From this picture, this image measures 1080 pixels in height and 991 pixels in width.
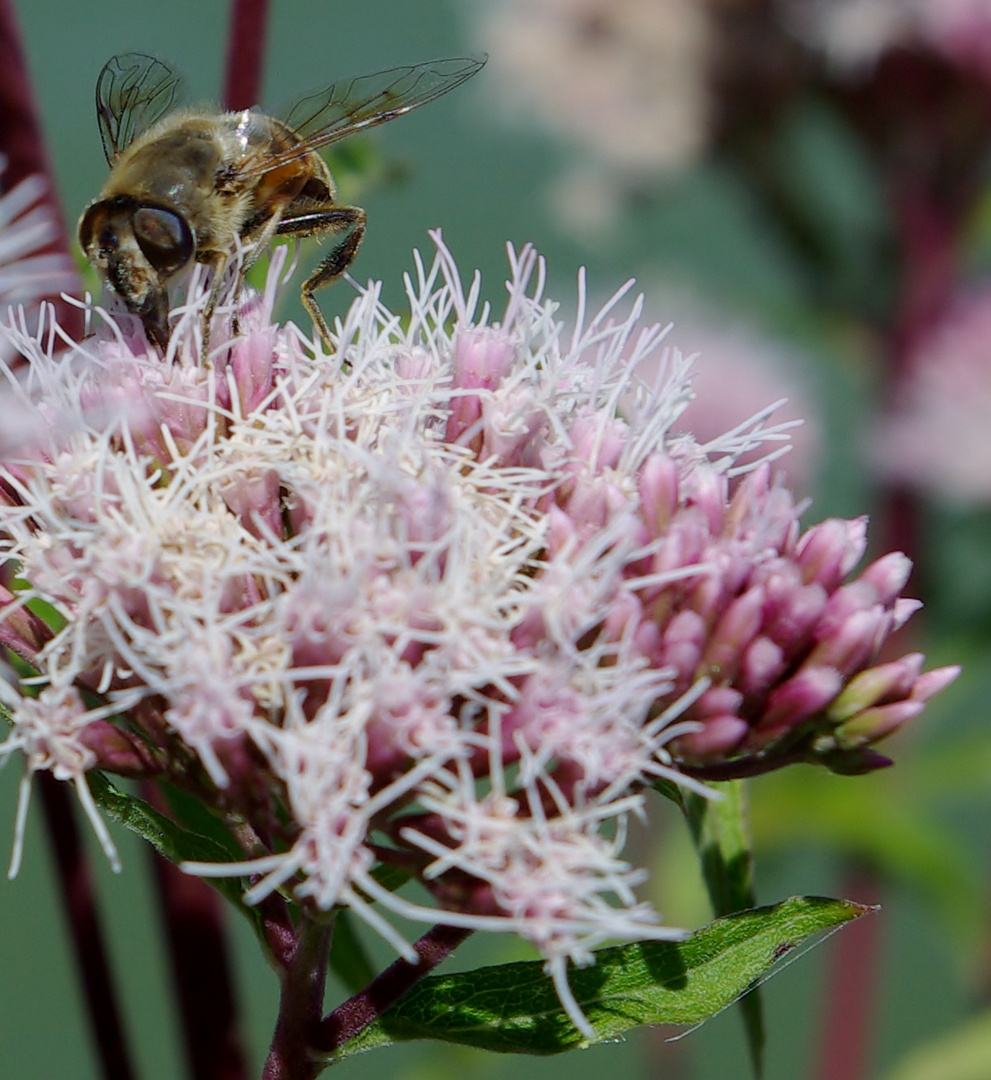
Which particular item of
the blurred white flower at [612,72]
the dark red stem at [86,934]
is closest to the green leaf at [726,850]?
the dark red stem at [86,934]

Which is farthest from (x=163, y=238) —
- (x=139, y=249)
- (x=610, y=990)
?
(x=610, y=990)

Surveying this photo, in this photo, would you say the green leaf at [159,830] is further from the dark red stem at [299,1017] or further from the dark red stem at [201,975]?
the dark red stem at [201,975]

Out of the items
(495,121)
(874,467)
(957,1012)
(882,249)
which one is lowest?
(957,1012)

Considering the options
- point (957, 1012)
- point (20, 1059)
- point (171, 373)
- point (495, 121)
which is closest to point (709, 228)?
point (495, 121)

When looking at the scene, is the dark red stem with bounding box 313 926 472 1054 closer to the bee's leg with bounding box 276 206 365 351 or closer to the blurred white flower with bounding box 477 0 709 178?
the bee's leg with bounding box 276 206 365 351

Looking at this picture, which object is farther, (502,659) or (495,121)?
(495,121)

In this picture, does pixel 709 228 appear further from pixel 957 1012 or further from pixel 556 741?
pixel 556 741

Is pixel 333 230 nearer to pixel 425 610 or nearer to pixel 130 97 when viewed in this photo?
pixel 130 97
